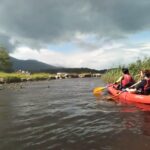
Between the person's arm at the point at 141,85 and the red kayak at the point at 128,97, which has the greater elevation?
the person's arm at the point at 141,85

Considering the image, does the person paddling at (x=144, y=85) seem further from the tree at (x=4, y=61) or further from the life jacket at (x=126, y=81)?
the tree at (x=4, y=61)

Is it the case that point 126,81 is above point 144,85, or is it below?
above

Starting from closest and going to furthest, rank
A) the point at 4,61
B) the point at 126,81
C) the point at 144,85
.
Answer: the point at 144,85
the point at 126,81
the point at 4,61

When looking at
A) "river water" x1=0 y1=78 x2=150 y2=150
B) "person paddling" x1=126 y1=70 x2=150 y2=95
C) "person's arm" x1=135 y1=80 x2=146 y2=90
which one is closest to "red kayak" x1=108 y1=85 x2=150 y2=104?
"person paddling" x1=126 y1=70 x2=150 y2=95

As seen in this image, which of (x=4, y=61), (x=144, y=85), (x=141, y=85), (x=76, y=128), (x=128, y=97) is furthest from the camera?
(x=4, y=61)

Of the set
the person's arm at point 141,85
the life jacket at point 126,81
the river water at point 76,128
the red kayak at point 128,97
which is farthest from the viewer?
the life jacket at point 126,81

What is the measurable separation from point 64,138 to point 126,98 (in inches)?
403

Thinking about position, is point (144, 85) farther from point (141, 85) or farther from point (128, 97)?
point (128, 97)

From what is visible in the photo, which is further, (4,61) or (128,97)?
(4,61)

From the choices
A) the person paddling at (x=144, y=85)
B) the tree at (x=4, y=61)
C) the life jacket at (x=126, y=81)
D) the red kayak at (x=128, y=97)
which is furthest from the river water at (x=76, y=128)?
the tree at (x=4, y=61)

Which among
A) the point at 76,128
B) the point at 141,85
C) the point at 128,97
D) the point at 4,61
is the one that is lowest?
the point at 76,128

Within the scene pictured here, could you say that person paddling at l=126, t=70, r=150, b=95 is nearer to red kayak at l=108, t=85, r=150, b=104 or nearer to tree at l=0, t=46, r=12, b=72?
red kayak at l=108, t=85, r=150, b=104

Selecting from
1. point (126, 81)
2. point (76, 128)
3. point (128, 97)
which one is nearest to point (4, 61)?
point (126, 81)

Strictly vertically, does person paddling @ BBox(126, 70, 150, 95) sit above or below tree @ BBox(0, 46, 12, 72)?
below
